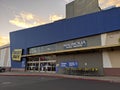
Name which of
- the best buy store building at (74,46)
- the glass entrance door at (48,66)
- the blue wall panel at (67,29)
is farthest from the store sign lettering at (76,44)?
the glass entrance door at (48,66)

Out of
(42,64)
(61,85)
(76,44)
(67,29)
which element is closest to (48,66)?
(42,64)

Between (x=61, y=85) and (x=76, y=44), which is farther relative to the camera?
(x=76, y=44)

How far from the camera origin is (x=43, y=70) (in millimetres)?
38719

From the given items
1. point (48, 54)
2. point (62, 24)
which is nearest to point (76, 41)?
point (62, 24)

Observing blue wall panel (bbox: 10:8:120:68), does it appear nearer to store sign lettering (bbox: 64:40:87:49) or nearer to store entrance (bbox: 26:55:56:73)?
store sign lettering (bbox: 64:40:87:49)

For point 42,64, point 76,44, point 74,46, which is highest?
point 76,44

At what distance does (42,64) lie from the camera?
128ft

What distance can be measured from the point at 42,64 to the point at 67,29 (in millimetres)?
9598

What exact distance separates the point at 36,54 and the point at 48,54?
271cm

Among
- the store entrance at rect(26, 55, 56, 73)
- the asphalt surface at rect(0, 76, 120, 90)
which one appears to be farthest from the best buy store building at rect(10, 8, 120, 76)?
the asphalt surface at rect(0, 76, 120, 90)

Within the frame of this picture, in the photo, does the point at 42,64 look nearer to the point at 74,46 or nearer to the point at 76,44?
the point at 74,46

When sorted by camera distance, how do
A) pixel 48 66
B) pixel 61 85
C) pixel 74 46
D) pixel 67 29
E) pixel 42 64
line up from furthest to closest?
pixel 42 64
pixel 48 66
pixel 67 29
pixel 74 46
pixel 61 85

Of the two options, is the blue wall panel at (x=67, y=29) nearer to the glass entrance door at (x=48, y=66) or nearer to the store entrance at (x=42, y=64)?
the store entrance at (x=42, y=64)

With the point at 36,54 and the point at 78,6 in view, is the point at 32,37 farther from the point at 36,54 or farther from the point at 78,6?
the point at 78,6
